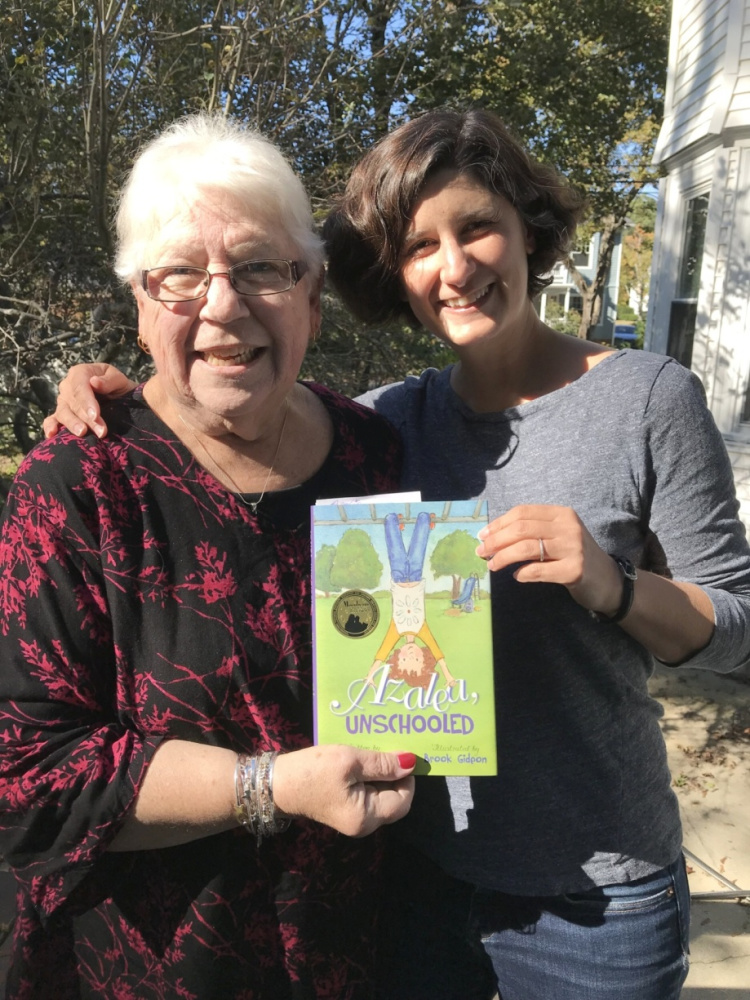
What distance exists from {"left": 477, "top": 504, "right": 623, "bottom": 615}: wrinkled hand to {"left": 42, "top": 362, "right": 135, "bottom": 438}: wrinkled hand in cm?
78

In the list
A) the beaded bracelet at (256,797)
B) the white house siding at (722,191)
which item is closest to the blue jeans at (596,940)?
the beaded bracelet at (256,797)

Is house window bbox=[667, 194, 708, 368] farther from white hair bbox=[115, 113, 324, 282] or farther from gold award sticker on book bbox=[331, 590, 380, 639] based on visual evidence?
gold award sticker on book bbox=[331, 590, 380, 639]

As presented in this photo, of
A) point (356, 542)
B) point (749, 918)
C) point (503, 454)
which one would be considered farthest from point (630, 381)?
point (749, 918)

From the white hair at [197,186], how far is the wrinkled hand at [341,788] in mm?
971

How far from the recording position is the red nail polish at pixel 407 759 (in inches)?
56.1

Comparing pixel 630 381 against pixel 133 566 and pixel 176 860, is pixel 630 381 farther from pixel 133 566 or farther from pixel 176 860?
pixel 176 860

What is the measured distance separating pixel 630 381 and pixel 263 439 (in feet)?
2.57

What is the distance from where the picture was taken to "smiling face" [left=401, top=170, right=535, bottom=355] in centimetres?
173

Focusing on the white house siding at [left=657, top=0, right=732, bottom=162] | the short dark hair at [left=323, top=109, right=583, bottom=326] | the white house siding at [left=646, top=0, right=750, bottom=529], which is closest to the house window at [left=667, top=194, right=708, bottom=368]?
the white house siding at [left=646, top=0, right=750, bottom=529]

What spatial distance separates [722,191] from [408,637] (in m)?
6.53

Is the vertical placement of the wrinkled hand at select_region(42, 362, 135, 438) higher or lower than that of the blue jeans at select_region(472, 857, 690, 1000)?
higher

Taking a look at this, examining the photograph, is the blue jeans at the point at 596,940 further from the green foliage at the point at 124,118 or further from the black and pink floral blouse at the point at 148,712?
the green foliage at the point at 124,118

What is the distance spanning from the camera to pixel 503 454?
69.8 inches

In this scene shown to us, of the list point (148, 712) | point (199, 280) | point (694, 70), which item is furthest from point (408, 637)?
point (694, 70)
